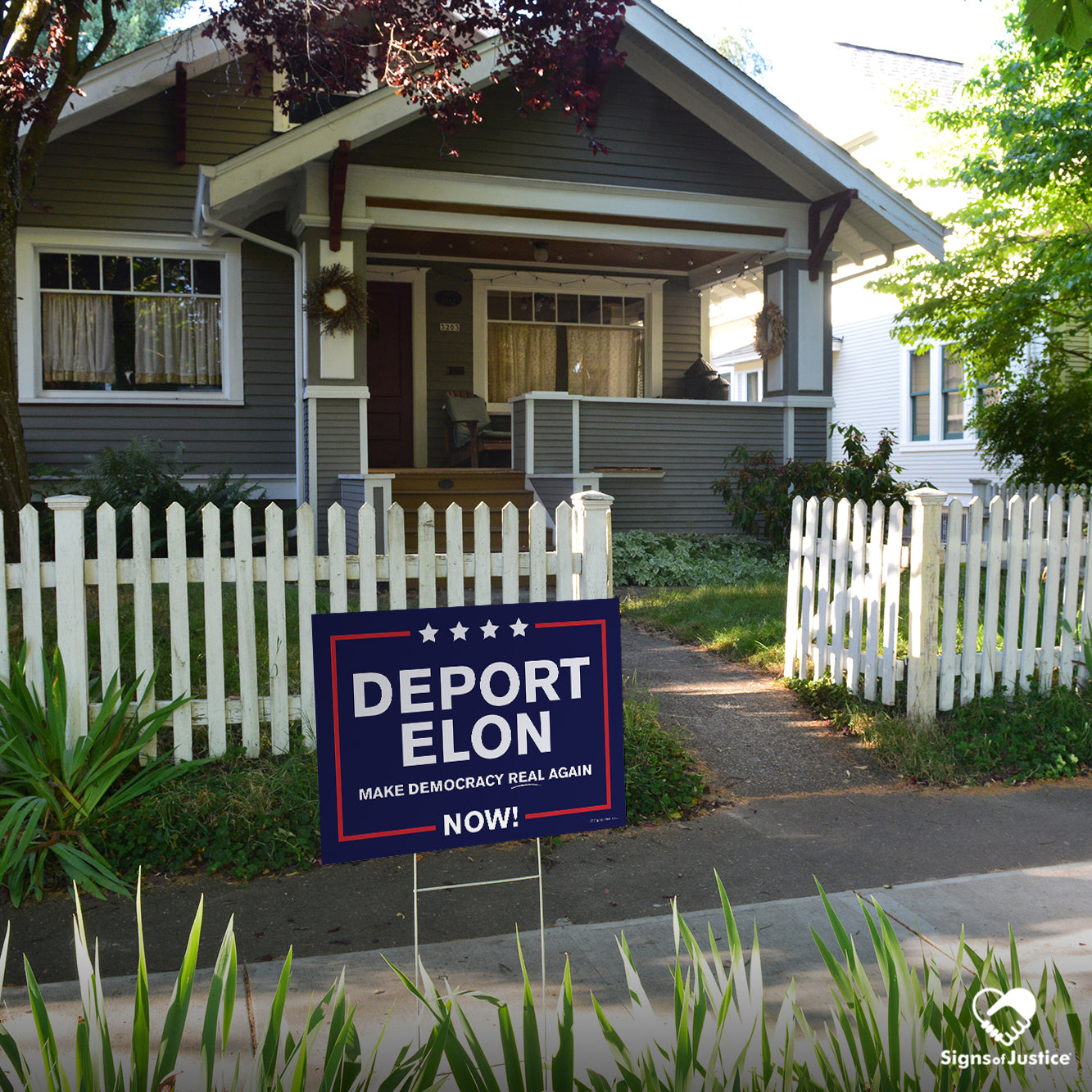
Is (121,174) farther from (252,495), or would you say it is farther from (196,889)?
(196,889)

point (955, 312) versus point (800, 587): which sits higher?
point (955, 312)

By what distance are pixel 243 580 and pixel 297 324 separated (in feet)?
23.9

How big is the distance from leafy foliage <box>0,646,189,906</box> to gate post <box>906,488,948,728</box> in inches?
148

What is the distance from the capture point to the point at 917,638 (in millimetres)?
5582

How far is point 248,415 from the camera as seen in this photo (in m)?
11.9

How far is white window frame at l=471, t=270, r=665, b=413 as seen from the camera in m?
14.5

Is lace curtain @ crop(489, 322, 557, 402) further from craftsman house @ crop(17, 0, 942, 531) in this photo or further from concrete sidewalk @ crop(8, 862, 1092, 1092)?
concrete sidewalk @ crop(8, 862, 1092, 1092)

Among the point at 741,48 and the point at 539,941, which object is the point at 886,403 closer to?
the point at 539,941

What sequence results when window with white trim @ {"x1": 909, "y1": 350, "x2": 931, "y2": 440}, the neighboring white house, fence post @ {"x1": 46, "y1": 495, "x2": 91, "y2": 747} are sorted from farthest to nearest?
window with white trim @ {"x1": 909, "y1": 350, "x2": 931, "y2": 440} → the neighboring white house → fence post @ {"x1": 46, "y1": 495, "x2": 91, "y2": 747}

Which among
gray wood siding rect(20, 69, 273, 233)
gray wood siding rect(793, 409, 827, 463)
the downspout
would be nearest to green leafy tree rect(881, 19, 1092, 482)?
gray wood siding rect(793, 409, 827, 463)

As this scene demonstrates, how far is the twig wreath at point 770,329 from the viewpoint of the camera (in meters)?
12.6

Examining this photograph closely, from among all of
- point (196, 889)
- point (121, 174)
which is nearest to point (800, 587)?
point (196, 889)

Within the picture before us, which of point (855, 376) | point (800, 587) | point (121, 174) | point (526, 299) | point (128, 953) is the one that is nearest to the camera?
point (128, 953)

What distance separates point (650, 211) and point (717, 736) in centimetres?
800
